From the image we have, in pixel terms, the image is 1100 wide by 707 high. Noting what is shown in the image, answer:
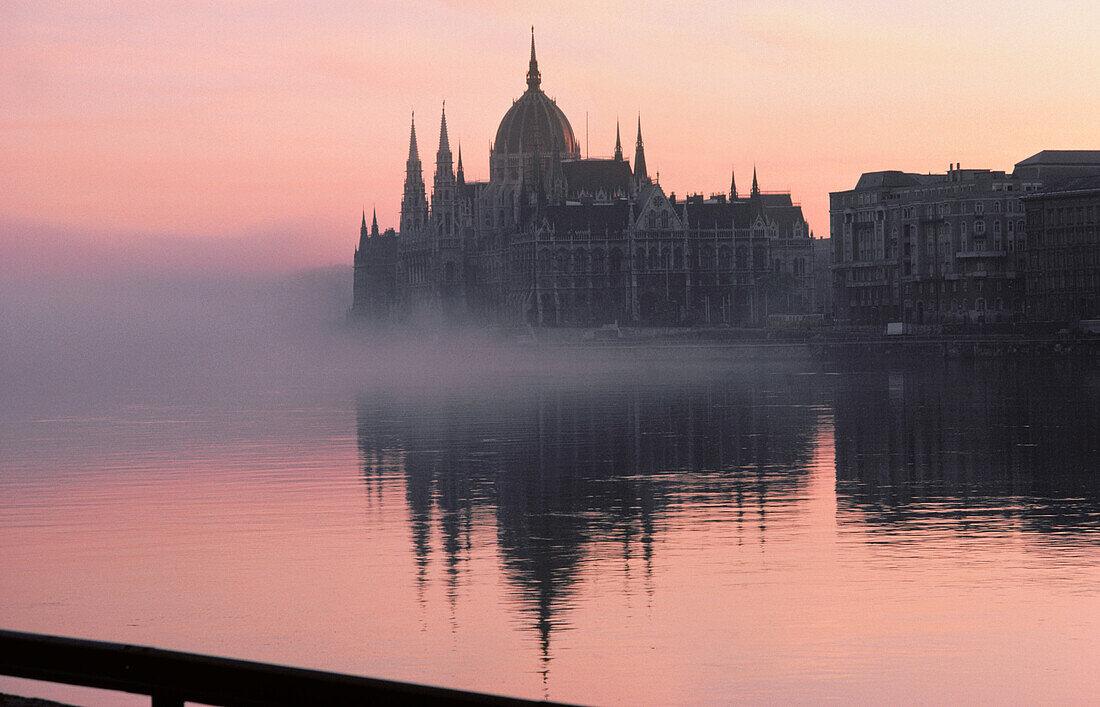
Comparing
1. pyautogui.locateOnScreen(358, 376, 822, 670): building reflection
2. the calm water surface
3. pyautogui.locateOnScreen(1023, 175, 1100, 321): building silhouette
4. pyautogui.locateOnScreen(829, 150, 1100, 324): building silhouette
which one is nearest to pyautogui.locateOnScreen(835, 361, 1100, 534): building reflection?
the calm water surface

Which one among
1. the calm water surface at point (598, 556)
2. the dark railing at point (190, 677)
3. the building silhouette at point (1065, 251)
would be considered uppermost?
the building silhouette at point (1065, 251)

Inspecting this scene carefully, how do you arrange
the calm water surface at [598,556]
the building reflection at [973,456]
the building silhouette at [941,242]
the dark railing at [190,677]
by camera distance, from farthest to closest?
1. the building silhouette at [941,242]
2. the building reflection at [973,456]
3. the calm water surface at [598,556]
4. the dark railing at [190,677]

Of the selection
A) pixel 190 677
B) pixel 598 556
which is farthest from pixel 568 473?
pixel 190 677

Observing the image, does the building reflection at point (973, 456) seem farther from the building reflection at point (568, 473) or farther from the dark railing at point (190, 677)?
the dark railing at point (190, 677)

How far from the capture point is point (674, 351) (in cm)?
17375

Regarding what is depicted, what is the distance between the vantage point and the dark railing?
290 inches

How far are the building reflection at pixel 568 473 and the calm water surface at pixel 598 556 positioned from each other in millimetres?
149

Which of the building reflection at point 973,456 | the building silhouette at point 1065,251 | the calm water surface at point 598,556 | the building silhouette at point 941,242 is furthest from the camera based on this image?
the building silhouette at point 941,242

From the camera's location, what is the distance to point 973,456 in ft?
158

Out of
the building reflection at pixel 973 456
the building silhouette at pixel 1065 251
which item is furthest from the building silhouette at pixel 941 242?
the building reflection at pixel 973 456

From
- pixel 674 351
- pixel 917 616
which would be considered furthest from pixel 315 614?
pixel 674 351

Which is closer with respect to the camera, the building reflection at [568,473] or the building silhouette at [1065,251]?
the building reflection at [568,473]

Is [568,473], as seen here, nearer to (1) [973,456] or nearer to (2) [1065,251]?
(1) [973,456]

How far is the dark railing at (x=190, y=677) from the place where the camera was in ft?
24.2
